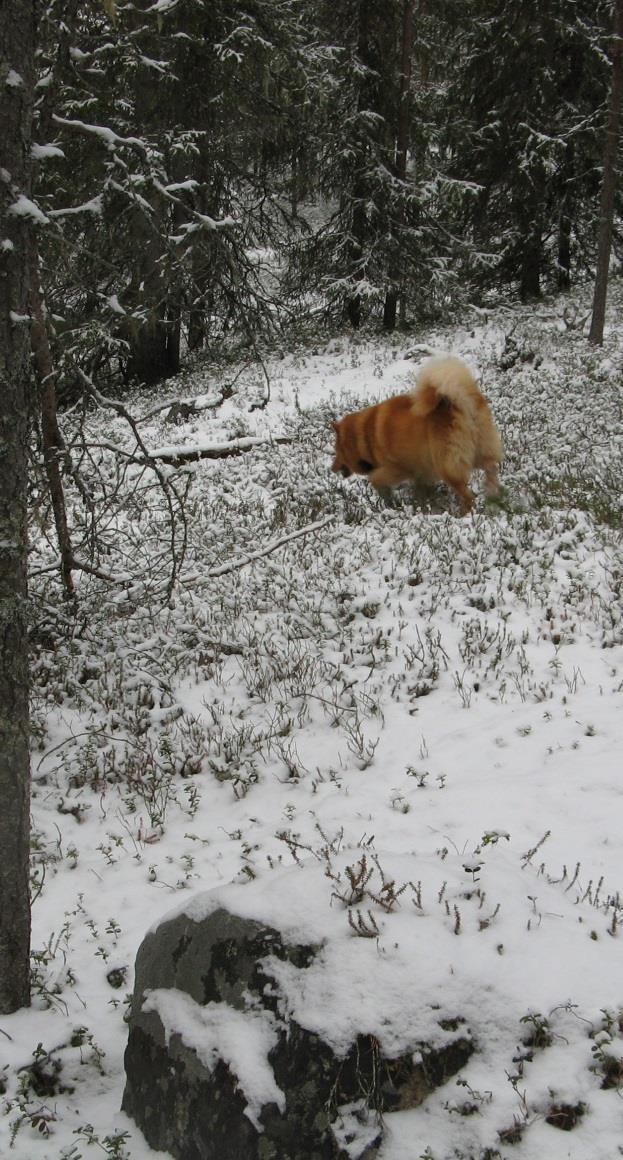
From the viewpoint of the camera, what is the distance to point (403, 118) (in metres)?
20.9

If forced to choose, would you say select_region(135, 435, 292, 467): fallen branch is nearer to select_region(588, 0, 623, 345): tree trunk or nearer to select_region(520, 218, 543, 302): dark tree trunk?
select_region(588, 0, 623, 345): tree trunk

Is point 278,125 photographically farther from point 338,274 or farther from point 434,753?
point 434,753

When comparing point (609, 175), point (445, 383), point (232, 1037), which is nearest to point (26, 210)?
point (232, 1037)

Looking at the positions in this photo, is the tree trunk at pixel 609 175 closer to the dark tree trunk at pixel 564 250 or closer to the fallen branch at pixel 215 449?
the dark tree trunk at pixel 564 250

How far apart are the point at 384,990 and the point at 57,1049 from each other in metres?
1.70

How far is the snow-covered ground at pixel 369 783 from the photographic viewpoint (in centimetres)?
253

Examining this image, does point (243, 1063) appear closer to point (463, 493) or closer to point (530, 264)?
point (463, 493)

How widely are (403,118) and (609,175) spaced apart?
7.45 meters

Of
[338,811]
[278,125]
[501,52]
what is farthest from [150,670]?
[501,52]

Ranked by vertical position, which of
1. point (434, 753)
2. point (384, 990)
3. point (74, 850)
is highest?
point (384, 990)

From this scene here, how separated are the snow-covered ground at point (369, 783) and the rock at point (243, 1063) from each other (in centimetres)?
7

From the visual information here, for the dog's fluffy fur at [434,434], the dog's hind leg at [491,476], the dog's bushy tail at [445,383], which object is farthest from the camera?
the dog's hind leg at [491,476]

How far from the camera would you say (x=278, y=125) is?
1703 centimetres

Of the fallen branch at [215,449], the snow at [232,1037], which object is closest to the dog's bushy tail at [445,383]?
the fallen branch at [215,449]
